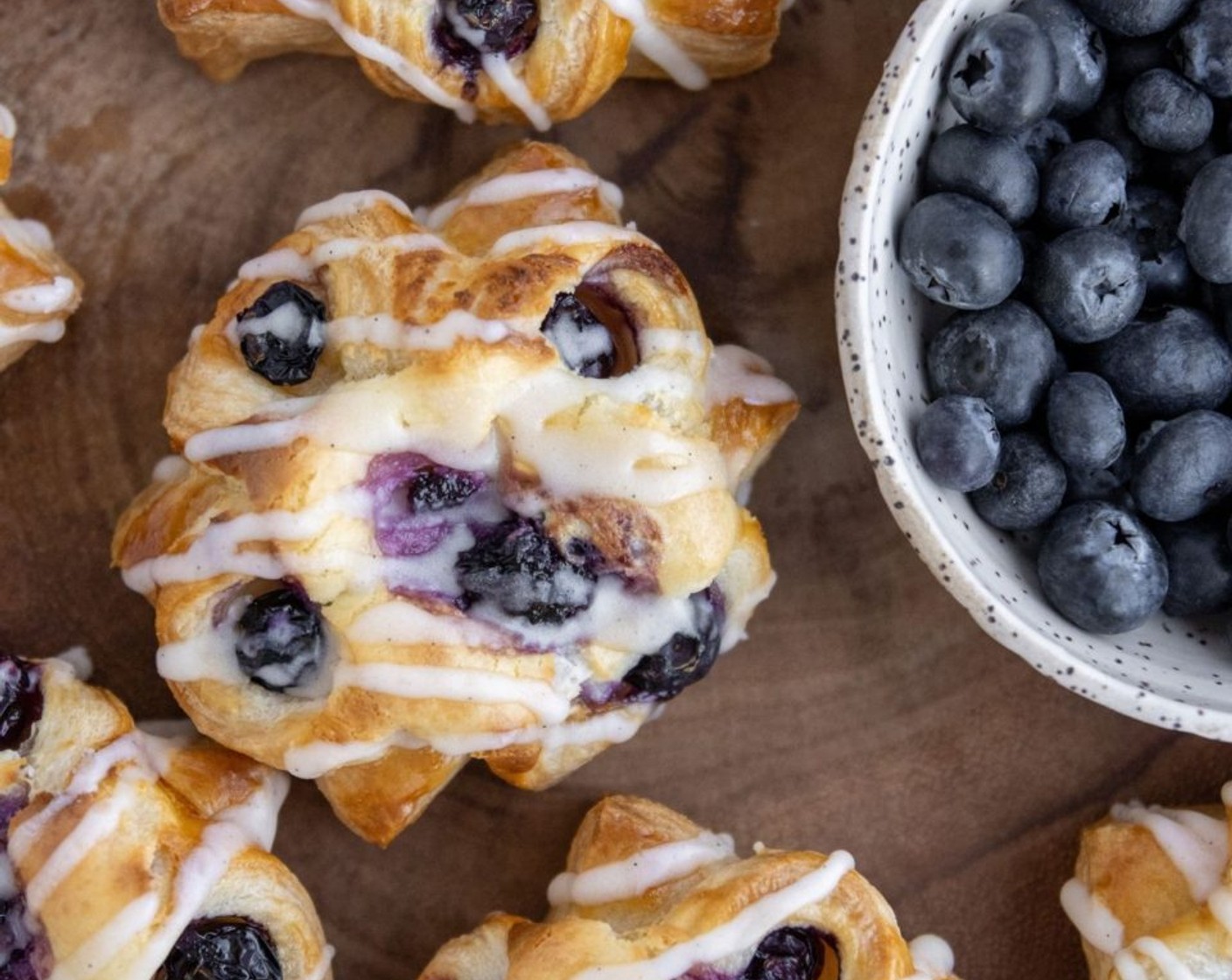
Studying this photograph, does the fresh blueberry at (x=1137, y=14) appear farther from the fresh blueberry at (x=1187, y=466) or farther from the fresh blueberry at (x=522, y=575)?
the fresh blueberry at (x=522, y=575)

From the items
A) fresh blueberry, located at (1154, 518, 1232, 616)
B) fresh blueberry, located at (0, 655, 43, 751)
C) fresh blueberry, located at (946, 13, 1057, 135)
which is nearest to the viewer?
fresh blueberry, located at (946, 13, 1057, 135)

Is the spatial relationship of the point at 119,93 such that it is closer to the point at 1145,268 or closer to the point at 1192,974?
the point at 1145,268

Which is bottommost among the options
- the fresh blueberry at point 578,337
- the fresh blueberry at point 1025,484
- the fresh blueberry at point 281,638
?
the fresh blueberry at point 281,638

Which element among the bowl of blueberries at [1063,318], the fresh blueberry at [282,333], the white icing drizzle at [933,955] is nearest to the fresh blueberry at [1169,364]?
the bowl of blueberries at [1063,318]

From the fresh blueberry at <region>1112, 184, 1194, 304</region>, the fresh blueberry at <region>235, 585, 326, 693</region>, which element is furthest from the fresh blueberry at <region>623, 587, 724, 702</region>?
the fresh blueberry at <region>1112, 184, 1194, 304</region>

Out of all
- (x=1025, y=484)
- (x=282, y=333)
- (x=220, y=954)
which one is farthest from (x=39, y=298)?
(x=1025, y=484)

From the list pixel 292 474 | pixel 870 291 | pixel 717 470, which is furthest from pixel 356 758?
pixel 870 291

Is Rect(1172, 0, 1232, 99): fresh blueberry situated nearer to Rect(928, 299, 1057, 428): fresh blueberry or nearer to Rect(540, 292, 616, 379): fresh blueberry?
Rect(928, 299, 1057, 428): fresh blueberry
